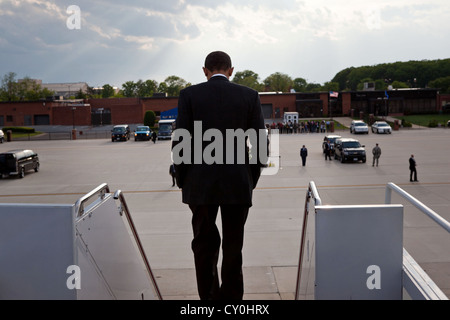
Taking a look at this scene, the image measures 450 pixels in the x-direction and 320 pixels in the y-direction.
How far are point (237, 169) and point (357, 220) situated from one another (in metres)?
0.95

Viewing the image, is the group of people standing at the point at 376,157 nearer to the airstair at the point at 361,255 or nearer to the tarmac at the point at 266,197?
the tarmac at the point at 266,197

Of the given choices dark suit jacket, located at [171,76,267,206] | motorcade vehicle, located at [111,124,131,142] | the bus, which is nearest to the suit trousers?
dark suit jacket, located at [171,76,267,206]

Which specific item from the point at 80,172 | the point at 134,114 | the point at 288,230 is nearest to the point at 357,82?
the point at 134,114

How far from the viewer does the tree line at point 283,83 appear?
387ft

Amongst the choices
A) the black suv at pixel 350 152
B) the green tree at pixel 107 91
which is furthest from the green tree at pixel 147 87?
the black suv at pixel 350 152

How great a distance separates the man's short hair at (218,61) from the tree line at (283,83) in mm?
112607

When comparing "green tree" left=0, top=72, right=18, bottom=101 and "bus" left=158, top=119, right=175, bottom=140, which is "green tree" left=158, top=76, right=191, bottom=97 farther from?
"bus" left=158, top=119, right=175, bottom=140

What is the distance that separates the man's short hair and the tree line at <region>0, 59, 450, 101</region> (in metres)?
113

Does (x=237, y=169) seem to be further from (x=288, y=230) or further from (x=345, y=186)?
(x=345, y=186)

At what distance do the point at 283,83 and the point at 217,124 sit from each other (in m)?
129

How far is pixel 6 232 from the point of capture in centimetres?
275

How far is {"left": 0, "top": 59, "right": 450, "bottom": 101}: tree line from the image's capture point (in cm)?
11794

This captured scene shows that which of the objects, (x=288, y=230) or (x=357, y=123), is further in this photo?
(x=357, y=123)

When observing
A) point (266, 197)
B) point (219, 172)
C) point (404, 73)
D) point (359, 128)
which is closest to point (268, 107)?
point (359, 128)
